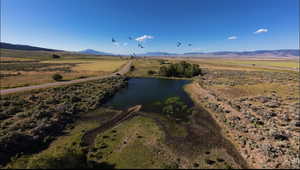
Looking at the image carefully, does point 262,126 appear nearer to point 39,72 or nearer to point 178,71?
point 178,71

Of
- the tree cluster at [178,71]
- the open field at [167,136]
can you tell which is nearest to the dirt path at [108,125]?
the open field at [167,136]

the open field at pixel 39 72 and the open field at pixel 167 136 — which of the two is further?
the open field at pixel 39 72

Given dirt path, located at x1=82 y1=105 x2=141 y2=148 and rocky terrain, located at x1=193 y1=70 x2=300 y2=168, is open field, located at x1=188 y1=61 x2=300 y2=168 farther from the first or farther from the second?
dirt path, located at x1=82 y1=105 x2=141 y2=148

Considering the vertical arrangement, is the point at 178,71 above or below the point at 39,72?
above

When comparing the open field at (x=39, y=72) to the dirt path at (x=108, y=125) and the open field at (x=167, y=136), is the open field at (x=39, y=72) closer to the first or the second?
the open field at (x=167, y=136)

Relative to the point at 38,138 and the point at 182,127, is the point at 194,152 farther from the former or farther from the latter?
the point at 38,138

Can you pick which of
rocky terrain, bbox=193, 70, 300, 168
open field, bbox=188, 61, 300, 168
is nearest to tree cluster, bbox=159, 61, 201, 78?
open field, bbox=188, 61, 300, 168

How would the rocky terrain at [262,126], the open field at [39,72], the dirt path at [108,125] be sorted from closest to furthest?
1. the rocky terrain at [262,126]
2. the dirt path at [108,125]
3. the open field at [39,72]

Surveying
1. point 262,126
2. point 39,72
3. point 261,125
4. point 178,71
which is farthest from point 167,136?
A: point 39,72

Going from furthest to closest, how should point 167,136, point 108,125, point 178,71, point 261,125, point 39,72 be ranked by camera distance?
point 178,71
point 39,72
point 108,125
point 261,125
point 167,136

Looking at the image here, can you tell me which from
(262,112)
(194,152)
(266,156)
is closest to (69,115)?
(194,152)

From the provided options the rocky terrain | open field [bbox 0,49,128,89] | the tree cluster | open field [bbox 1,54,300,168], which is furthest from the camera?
the tree cluster
